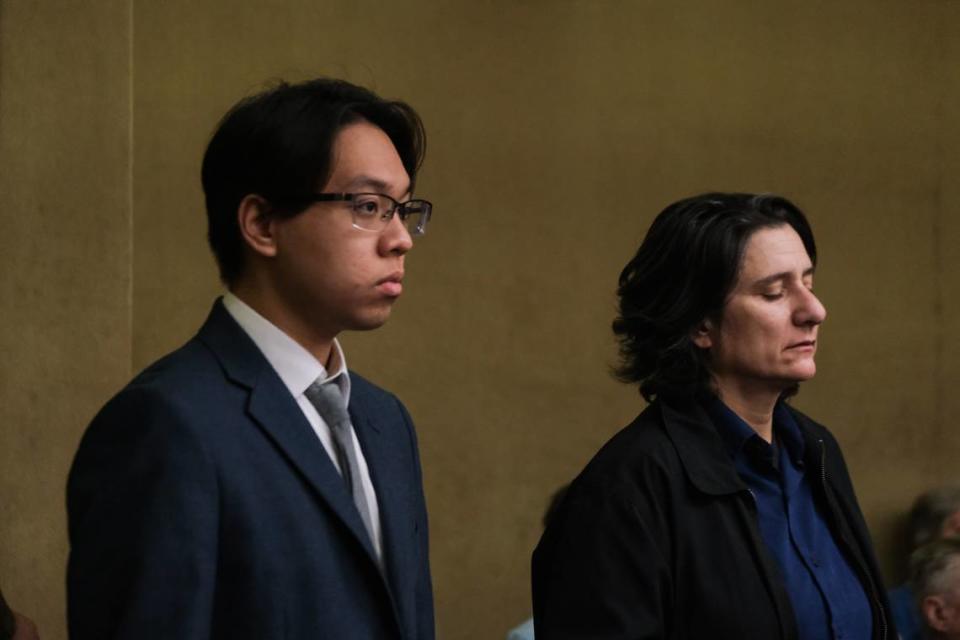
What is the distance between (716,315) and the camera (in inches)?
117

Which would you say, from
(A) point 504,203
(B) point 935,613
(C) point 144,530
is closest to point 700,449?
(C) point 144,530

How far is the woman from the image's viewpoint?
8.77ft

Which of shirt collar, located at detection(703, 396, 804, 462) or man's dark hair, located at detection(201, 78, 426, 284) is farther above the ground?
man's dark hair, located at detection(201, 78, 426, 284)

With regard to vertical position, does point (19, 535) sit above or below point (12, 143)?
below

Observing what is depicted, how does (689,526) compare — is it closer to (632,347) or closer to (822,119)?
(632,347)

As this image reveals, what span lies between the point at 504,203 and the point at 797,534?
3.04m

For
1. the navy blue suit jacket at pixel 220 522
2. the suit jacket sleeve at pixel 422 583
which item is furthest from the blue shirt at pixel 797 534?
the navy blue suit jacket at pixel 220 522

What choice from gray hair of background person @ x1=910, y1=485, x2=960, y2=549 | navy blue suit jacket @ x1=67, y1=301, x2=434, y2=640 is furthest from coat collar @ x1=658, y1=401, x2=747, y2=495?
gray hair of background person @ x1=910, y1=485, x2=960, y2=549

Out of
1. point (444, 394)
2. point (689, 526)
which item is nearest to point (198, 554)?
point (689, 526)

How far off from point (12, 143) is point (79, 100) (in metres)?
0.24

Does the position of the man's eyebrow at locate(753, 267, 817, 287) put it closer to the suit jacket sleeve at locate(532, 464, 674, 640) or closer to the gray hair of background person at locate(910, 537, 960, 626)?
the suit jacket sleeve at locate(532, 464, 674, 640)

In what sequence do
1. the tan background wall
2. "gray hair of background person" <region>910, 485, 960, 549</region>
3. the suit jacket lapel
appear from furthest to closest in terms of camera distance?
"gray hair of background person" <region>910, 485, 960, 549</region>, the tan background wall, the suit jacket lapel

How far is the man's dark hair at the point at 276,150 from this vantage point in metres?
2.28

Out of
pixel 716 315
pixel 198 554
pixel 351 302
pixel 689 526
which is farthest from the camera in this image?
pixel 716 315
